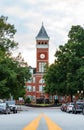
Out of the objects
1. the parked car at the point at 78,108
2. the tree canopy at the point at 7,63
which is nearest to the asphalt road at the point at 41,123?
the parked car at the point at 78,108

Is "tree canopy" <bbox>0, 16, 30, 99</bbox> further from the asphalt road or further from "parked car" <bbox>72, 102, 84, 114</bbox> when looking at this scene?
the asphalt road

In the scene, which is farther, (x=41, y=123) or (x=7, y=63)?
(x=7, y=63)

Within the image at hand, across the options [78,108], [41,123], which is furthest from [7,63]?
[41,123]

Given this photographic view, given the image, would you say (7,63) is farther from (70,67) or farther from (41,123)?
(41,123)

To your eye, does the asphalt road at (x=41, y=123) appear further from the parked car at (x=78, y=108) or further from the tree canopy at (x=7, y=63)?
the tree canopy at (x=7, y=63)

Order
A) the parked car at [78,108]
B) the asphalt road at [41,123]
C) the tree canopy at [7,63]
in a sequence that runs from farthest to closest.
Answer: the tree canopy at [7,63] < the parked car at [78,108] < the asphalt road at [41,123]

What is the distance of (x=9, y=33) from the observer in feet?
289

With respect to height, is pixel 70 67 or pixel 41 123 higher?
pixel 70 67

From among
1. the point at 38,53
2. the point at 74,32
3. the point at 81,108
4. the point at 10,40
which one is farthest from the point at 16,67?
the point at 38,53

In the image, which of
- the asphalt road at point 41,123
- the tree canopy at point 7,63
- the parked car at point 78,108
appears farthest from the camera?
the tree canopy at point 7,63

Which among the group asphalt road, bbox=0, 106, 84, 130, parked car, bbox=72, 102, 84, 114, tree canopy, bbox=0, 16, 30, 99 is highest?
tree canopy, bbox=0, 16, 30, 99

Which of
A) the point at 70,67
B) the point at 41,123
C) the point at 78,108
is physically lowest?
the point at 41,123

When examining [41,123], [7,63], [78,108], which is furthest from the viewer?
[7,63]

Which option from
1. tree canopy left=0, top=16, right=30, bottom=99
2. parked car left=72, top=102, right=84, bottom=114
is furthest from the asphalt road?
tree canopy left=0, top=16, right=30, bottom=99
